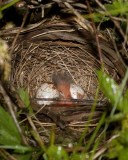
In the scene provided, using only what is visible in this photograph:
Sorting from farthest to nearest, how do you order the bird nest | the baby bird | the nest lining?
the baby bird
the nest lining
the bird nest

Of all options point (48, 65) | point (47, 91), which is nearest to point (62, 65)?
point (48, 65)

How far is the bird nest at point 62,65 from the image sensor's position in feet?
5.44

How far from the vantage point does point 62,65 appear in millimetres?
2066

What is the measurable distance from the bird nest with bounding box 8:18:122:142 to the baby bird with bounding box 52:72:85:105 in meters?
0.02

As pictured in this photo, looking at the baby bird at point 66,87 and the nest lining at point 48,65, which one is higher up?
the nest lining at point 48,65

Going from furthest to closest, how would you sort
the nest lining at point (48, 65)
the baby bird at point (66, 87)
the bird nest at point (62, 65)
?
the baby bird at point (66, 87), the nest lining at point (48, 65), the bird nest at point (62, 65)

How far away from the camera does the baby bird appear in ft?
6.49

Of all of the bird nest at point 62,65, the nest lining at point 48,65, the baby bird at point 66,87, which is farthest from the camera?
the baby bird at point 66,87

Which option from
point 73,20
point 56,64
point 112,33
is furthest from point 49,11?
point 56,64

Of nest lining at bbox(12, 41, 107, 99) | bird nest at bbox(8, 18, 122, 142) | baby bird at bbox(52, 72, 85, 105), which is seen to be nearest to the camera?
bird nest at bbox(8, 18, 122, 142)

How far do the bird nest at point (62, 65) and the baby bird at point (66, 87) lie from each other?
24 mm

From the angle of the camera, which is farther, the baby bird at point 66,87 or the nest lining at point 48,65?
the baby bird at point 66,87

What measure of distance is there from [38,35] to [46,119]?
382mm

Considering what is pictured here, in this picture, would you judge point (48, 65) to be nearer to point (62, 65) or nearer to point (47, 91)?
point (62, 65)
